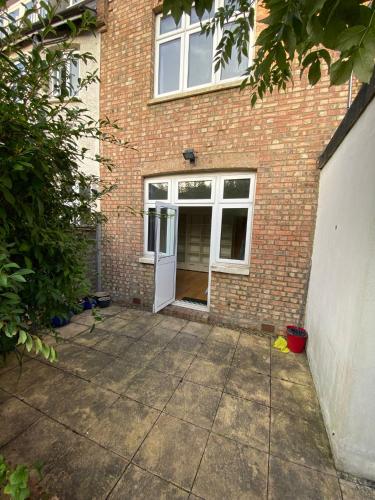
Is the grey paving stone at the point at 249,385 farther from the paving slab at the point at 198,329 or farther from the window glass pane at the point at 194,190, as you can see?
the window glass pane at the point at 194,190

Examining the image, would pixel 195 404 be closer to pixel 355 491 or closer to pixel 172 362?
pixel 172 362

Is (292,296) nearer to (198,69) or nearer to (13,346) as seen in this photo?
(13,346)

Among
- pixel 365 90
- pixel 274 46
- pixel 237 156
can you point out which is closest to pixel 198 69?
pixel 237 156

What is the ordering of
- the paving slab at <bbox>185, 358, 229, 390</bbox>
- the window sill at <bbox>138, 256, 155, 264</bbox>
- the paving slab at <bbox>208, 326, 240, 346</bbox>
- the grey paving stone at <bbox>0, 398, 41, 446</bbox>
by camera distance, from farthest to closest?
the window sill at <bbox>138, 256, 155, 264</bbox>
the paving slab at <bbox>208, 326, 240, 346</bbox>
the paving slab at <bbox>185, 358, 229, 390</bbox>
the grey paving stone at <bbox>0, 398, 41, 446</bbox>

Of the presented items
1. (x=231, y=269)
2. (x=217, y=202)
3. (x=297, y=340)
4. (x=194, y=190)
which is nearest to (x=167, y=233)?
(x=194, y=190)

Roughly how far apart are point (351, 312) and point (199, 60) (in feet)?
14.8

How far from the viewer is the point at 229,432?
1.91m

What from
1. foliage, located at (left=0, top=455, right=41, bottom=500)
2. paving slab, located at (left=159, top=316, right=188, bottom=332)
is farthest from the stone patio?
foliage, located at (left=0, top=455, right=41, bottom=500)

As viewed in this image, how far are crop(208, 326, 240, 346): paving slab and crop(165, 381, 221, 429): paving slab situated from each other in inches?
41.4

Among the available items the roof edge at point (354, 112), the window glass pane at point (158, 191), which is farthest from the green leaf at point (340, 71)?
the window glass pane at point (158, 191)

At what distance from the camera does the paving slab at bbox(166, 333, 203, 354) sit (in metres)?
3.11

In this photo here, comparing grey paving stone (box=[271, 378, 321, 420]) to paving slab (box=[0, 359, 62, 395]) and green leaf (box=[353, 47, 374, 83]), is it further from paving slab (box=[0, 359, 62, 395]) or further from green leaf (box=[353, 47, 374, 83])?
green leaf (box=[353, 47, 374, 83])

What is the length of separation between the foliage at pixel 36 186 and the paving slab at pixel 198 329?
7.76ft

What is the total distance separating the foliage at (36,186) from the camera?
1025mm
